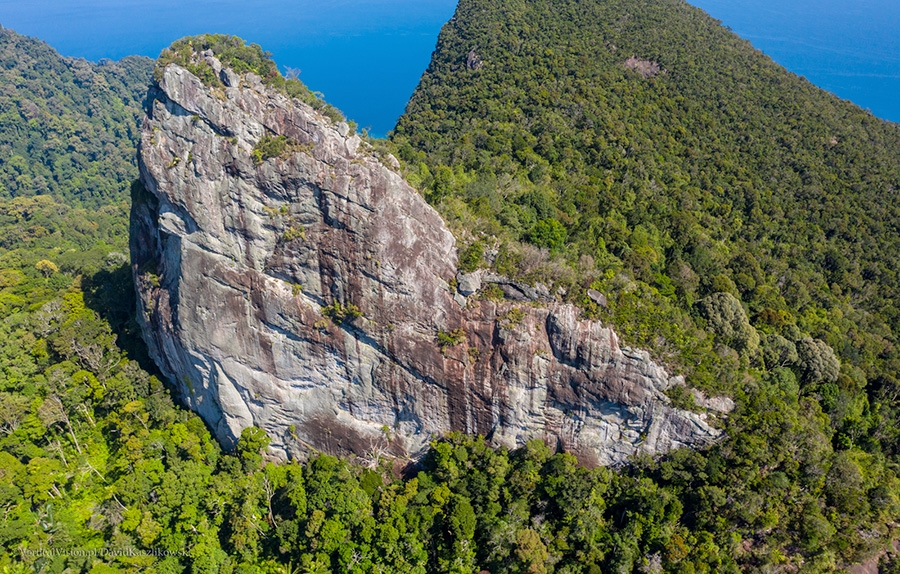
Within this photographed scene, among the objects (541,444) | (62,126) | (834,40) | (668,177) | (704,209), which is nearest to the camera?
(541,444)

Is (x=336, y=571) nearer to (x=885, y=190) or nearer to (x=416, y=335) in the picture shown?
(x=416, y=335)

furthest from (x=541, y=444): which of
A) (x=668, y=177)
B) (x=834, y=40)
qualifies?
(x=834, y=40)

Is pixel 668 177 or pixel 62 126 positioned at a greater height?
pixel 62 126

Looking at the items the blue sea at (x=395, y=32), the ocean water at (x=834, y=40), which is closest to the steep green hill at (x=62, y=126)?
Answer: the blue sea at (x=395, y=32)

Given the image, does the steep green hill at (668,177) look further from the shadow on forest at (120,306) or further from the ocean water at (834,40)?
the ocean water at (834,40)

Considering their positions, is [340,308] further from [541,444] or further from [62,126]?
[62,126]
